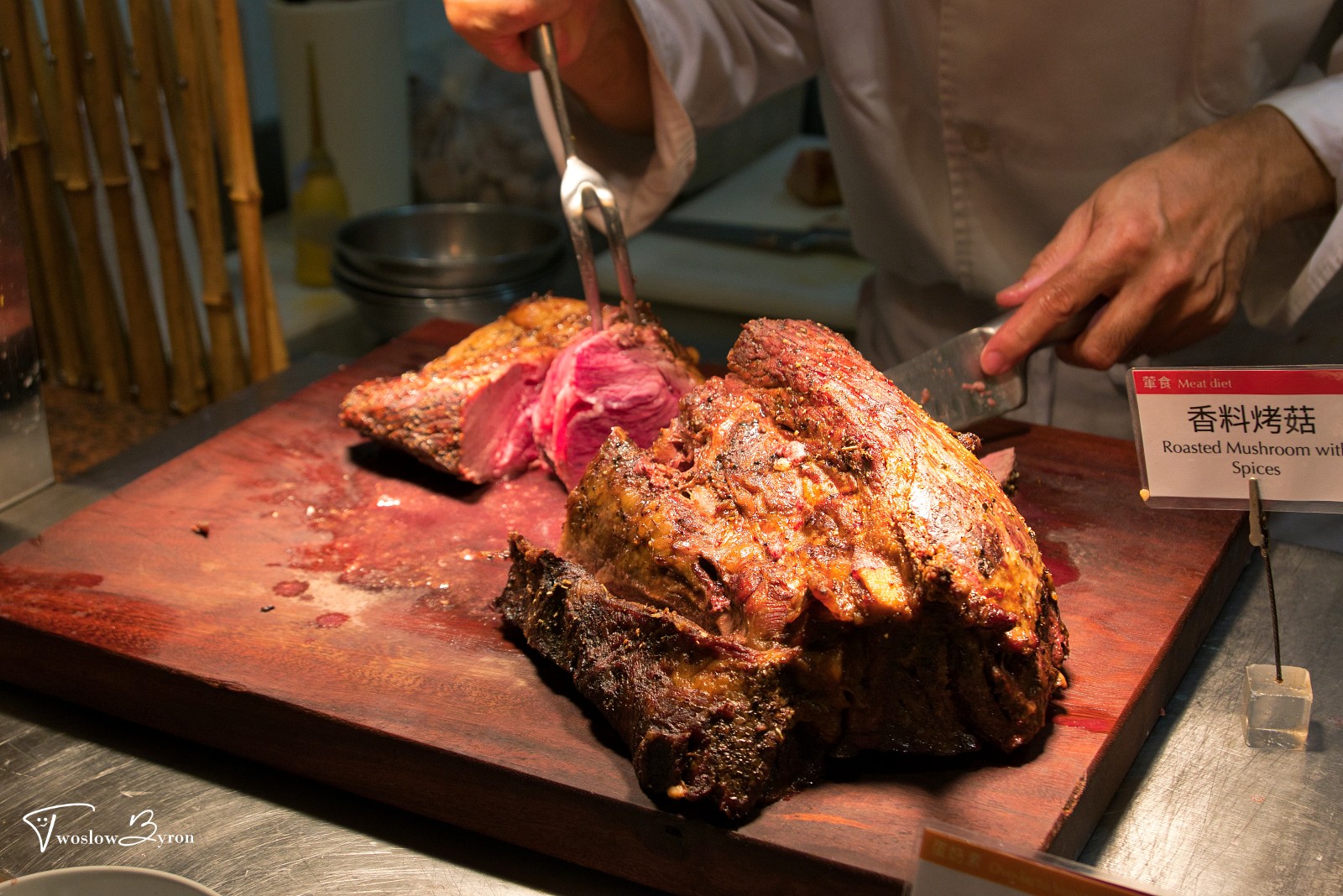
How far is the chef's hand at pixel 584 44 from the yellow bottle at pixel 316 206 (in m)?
1.70

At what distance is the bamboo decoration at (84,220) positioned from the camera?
125 inches

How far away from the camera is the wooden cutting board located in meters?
1.67

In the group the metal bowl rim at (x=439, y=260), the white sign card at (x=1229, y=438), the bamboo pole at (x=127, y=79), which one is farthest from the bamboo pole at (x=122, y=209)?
the white sign card at (x=1229, y=438)

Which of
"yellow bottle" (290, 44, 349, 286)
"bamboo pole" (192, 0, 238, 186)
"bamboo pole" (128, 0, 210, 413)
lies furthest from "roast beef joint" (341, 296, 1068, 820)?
"yellow bottle" (290, 44, 349, 286)

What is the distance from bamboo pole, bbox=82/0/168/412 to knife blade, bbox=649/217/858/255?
1953mm

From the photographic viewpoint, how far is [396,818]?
1.87 m

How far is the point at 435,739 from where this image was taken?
1.78 meters

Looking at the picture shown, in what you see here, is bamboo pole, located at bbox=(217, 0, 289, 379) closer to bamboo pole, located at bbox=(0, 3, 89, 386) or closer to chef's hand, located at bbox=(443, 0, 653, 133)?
bamboo pole, located at bbox=(0, 3, 89, 386)

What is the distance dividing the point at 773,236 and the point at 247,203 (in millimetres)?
1964

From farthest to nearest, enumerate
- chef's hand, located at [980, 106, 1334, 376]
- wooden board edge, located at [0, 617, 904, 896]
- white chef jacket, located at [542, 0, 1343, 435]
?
white chef jacket, located at [542, 0, 1343, 435]
chef's hand, located at [980, 106, 1334, 376]
wooden board edge, located at [0, 617, 904, 896]

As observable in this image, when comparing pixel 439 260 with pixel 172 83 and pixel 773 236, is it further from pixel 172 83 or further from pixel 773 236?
pixel 773 236

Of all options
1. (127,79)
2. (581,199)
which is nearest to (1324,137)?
(581,199)

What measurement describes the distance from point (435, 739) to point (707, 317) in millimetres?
2813

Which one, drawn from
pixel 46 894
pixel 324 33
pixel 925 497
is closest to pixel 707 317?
pixel 324 33
